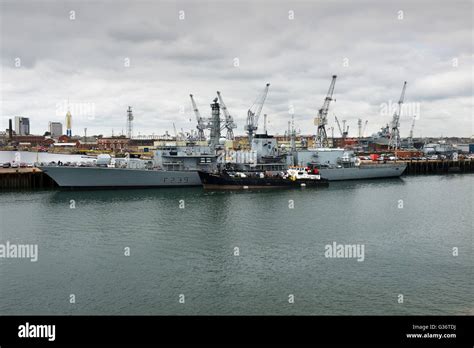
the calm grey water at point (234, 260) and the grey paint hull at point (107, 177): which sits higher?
the grey paint hull at point (107, 177)

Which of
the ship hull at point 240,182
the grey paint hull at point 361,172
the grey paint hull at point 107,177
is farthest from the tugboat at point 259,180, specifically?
the grey paint hull at point 361,172

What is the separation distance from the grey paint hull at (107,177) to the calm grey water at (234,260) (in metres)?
8.86

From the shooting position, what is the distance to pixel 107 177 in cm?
4678

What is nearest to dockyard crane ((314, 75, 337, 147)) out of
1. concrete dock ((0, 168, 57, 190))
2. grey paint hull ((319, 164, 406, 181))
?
grey paint hull ((319, 164, 406, 181))

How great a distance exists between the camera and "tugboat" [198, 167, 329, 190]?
158ft

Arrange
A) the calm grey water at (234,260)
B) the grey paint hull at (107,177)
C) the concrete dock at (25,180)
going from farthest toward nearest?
the concrete dock at (25,180), the grey paint hull at (107,177), the calm grey water at (234,260)

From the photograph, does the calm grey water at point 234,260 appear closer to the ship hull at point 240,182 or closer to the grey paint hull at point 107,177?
the grey paint hull at point 107,177

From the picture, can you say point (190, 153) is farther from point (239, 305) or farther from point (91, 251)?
point (239, 305)

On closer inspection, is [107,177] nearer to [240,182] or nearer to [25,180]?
[25,180]

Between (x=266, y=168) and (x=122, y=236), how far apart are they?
3349cm

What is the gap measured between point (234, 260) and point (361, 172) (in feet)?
162

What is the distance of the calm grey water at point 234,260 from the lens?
15.0m

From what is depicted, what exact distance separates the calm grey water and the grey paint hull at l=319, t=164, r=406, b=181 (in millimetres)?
22858

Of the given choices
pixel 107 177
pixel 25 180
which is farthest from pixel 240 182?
pixel 25 180
